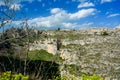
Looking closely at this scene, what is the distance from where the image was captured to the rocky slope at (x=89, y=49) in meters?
69.6

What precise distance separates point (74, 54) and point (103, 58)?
7150 millimetres

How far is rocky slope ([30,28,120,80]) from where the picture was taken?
69.6m

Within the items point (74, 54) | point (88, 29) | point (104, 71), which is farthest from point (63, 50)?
point (88, 29)

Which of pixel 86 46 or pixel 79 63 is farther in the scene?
pixel 86 46

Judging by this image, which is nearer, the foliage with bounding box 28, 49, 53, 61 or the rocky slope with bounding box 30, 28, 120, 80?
the rocky slope with bounding box 30, 28, 120, 80

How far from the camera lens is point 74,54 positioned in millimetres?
77688

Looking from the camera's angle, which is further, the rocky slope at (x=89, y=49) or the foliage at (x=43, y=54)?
the foliage at (x=43, y=54)

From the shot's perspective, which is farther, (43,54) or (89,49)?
(89,49)

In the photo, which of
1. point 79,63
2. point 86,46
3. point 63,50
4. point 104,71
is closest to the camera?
point 104,71

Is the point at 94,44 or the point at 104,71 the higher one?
the point at 94,44

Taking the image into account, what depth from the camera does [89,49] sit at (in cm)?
8412

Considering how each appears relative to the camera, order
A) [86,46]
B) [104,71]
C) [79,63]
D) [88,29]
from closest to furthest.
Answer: [104,71]
[79,63]
[86,46]
[88,29]

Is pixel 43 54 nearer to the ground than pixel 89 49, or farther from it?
nearer to the ground

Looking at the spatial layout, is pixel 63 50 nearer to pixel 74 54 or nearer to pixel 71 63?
pixel 74 54
